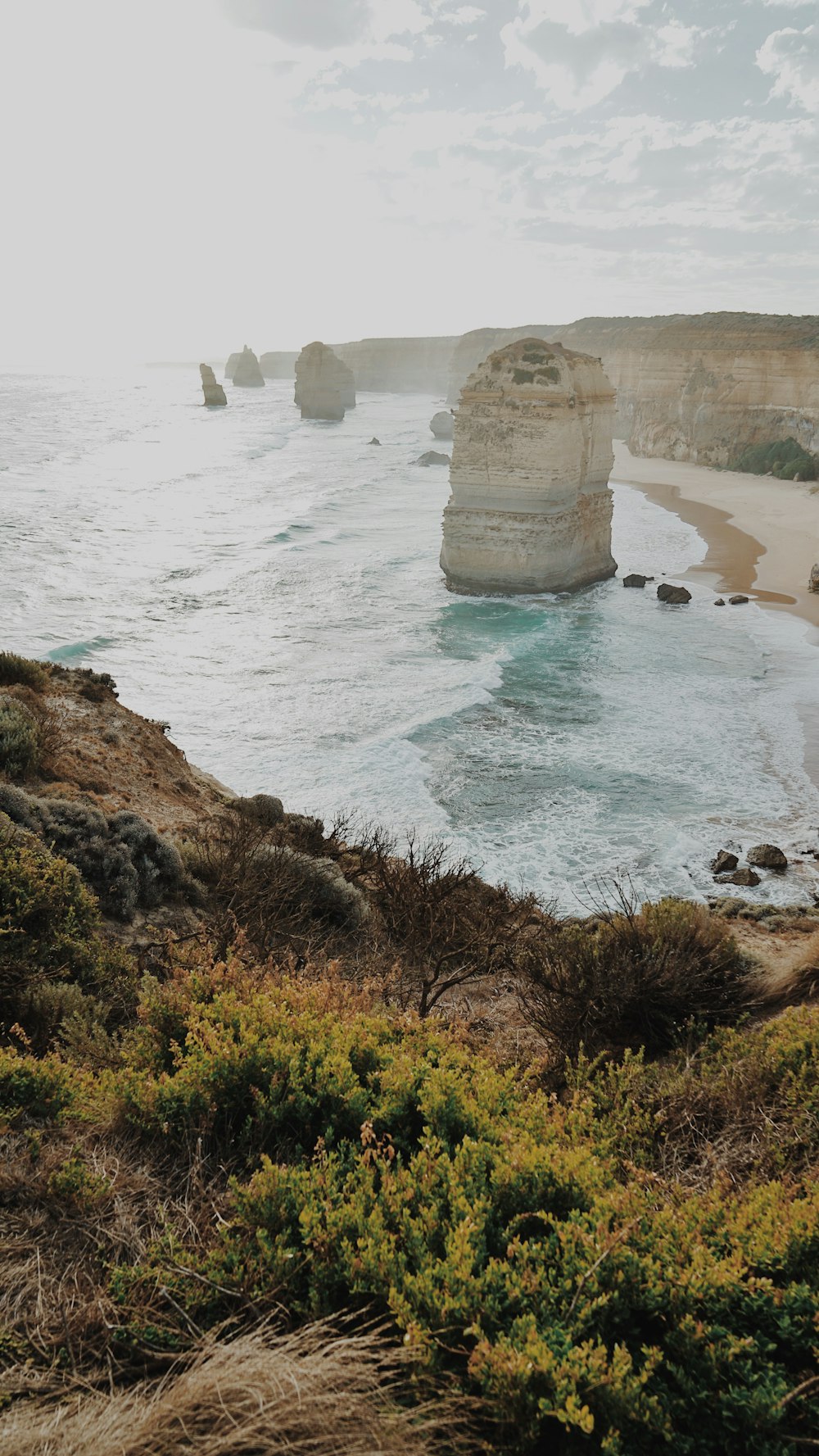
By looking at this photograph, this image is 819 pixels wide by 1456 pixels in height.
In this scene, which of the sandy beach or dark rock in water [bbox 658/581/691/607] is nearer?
dark rock in water [bbox 658/581/691/607]

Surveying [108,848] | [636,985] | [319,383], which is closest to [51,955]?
[108,848]

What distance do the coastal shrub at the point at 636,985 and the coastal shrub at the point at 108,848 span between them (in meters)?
3.40

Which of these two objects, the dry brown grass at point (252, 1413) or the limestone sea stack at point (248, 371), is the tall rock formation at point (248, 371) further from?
the dry brown grass at point (252, 1413)

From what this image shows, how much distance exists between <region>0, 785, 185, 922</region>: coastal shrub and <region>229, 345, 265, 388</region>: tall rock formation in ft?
498

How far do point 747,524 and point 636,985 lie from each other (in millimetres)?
38886

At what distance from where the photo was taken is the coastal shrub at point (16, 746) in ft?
27.6

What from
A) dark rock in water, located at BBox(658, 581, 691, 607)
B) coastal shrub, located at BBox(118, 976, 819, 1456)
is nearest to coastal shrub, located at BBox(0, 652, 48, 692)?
coastal shrub, located at BBox(118, 976, 819, 1456)

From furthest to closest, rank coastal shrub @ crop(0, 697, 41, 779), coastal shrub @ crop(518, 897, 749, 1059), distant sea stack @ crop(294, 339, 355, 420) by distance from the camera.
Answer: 1. distant sea stack @ crop(294, 339, 355, 420)
2. coastal shrub @ crop(0, 697, 41, 779)
3. coastal shrub @ crop(518, 897, 749, 1059)

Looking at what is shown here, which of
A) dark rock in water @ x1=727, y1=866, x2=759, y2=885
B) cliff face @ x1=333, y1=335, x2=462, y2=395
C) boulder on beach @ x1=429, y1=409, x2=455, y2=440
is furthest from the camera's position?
cliff face @ x1=333, y1=335, x2=462, y2=395

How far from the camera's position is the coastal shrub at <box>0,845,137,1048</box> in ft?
17.3

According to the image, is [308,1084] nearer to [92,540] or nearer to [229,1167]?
[229,1167]

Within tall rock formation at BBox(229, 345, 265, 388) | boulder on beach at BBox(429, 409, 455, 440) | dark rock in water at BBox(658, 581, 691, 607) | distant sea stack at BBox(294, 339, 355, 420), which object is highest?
tall rock formation at BBox(229, 345, 265, 388)

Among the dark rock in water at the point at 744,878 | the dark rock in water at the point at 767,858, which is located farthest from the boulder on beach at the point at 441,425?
the dark rock in water at the point at 744,878

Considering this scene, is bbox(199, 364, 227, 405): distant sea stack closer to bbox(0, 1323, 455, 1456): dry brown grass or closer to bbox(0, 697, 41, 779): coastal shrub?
bbox(0, 697, 41, 779): coastal shrub
